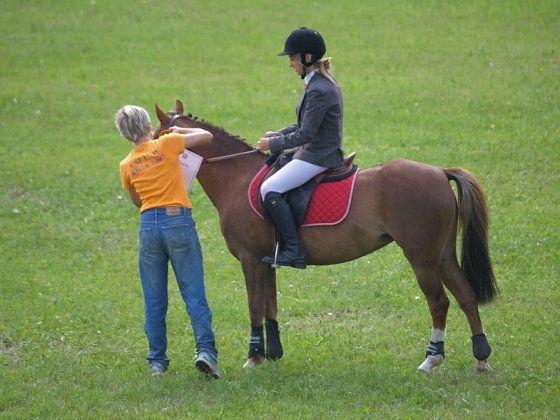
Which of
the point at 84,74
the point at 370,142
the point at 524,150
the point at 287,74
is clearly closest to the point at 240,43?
the point at 287,74

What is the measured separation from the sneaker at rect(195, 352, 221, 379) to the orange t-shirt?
1341 mm

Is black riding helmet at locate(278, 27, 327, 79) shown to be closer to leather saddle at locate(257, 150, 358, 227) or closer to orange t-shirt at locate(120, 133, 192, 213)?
leather saddle at locate(257, 150, 358, 227)

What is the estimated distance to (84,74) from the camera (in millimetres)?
19781

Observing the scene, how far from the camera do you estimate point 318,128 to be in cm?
684

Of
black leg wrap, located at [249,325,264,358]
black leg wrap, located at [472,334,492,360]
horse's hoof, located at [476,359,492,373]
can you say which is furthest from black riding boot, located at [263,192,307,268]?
horse's hoof, located at [476,359,492,373]

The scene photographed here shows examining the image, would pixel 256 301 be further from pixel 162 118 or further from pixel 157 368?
pixel 162 118

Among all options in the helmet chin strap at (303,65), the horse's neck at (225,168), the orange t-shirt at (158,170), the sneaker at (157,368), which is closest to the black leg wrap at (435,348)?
the horse's neck at (225,168)

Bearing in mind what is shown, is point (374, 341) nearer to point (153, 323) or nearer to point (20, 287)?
point (153, 323)

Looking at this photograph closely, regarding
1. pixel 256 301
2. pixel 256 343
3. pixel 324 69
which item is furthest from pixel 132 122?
pixel 256 343

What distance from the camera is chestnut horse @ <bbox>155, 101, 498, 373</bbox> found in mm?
6648

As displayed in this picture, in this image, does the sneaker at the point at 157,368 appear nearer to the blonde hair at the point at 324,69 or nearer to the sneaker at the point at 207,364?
the sneaker at the point at 207,364

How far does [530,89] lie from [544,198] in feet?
17.0

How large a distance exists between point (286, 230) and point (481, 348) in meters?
2.02

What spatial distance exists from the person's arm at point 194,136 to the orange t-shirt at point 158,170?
0.11 m
